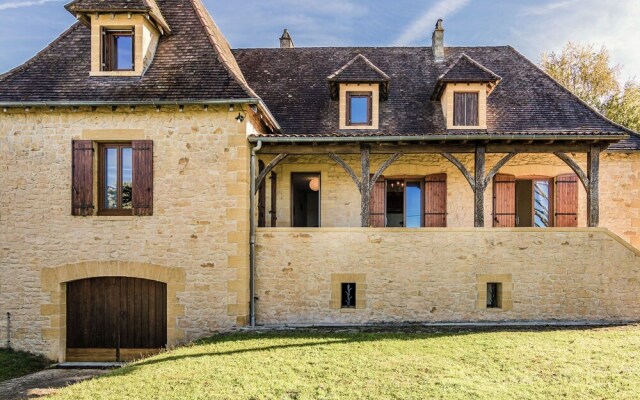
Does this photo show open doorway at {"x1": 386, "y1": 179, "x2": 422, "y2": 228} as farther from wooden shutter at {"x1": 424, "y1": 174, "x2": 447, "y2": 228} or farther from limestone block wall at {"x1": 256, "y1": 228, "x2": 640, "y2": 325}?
limestone block wall at {"x1": 256, "y1": 228, "x2": 640, "y2": 325}

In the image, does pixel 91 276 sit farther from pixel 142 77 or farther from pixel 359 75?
pixel 359 75

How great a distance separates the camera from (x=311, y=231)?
31.3 ft

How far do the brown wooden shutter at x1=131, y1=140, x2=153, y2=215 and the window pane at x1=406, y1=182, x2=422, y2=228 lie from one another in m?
6.80

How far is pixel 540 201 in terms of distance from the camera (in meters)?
12.4

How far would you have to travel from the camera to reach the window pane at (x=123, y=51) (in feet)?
32.7

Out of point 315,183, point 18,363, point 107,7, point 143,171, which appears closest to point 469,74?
point 315,183

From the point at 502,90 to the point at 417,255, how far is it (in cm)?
670

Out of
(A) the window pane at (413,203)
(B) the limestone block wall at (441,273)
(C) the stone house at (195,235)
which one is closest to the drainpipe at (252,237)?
(C) the stone house at (195,235)

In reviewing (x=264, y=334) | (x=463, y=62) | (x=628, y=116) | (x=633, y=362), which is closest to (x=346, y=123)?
(x=463, y=62)

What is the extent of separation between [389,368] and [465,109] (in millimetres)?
8052

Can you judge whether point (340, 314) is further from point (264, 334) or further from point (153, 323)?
point (153, 323)

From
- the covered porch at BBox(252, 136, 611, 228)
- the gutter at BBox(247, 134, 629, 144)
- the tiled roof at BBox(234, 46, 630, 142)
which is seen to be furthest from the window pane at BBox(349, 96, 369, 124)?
the gutter at BBox(247, 134, 629, 144)

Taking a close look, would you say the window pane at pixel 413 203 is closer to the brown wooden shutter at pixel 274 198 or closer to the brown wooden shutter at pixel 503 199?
the brown wooden shutter at pixel 503 199

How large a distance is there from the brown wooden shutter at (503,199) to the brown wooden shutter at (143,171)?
880 cm
